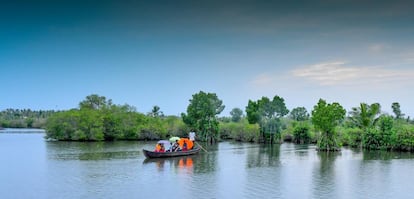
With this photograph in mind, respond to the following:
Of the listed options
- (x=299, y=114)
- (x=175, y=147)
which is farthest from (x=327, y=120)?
(x=299, y=114)

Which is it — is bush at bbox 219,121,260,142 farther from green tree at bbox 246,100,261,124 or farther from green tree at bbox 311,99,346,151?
green tree at bbox 311,99,346,151

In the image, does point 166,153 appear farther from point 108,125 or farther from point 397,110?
point 397,110

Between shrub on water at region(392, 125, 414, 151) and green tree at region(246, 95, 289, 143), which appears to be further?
green tree at region(246, 95, 289, 143)

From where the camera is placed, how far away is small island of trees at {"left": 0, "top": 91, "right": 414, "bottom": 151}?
165 feet

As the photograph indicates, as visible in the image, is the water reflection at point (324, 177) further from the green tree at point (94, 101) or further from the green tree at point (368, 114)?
the green tree at point (94, 101)

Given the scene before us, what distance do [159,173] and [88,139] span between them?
39.3 meters

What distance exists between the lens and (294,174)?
101ft

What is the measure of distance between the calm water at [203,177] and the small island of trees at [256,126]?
8.68 meters

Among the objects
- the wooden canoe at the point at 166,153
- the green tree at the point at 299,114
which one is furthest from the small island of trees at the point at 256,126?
the green tree at the point at 299,114

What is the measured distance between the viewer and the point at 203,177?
2914cm

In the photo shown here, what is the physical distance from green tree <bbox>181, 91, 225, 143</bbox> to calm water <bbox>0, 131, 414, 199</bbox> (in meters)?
24.6

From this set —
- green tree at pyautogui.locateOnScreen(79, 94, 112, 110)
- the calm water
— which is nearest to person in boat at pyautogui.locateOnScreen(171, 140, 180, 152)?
the calm water

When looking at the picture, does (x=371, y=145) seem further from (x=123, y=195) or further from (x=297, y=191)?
(x=123, y=195)

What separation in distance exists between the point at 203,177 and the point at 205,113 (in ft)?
126
